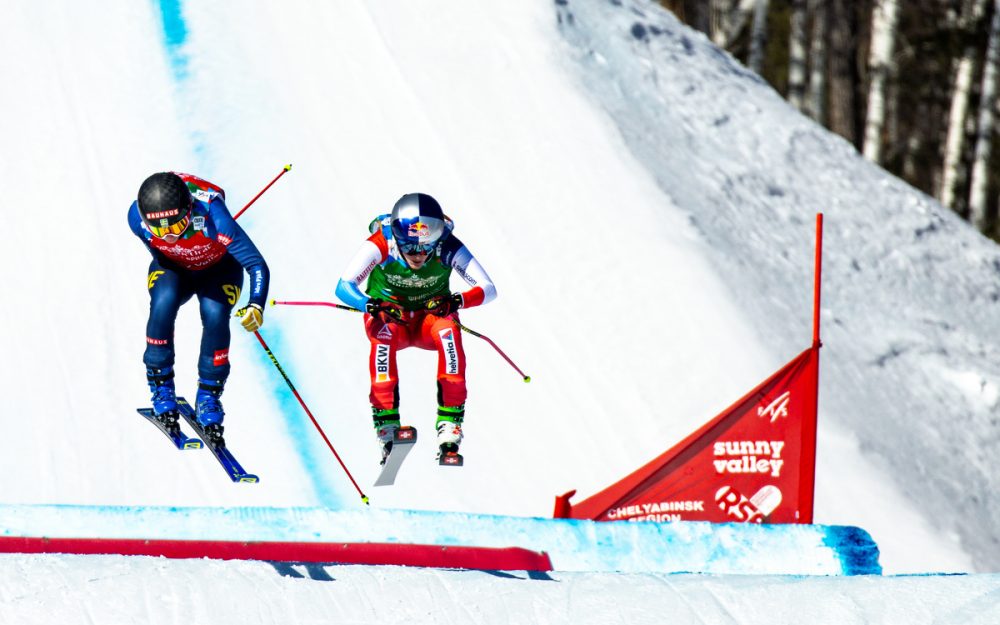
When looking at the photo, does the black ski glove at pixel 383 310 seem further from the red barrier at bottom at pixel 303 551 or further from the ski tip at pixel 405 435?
the red barrier at bottom at pixel 303 551

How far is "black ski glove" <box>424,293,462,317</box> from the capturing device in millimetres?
6523

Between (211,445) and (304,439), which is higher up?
(211,445)

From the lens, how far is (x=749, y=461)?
6570 mm

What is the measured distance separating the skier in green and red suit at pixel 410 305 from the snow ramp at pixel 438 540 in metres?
0.51

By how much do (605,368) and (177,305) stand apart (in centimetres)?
276

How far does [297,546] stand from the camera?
19.4ft

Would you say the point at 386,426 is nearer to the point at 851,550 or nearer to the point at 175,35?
the point at 851,550

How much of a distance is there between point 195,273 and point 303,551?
1.56 metres

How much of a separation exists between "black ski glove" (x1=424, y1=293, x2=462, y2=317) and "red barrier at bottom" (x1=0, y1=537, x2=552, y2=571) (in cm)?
123

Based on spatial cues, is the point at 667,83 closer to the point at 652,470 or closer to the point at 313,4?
the point at 313,4

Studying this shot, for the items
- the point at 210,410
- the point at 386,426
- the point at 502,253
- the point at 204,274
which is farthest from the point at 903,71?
the point at 210,410

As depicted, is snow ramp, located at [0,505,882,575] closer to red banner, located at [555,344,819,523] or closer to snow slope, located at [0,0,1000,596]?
red banner, located at [555,344,819,523]

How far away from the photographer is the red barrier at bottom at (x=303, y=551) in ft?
18.9

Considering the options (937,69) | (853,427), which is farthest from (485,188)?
(937,69)
